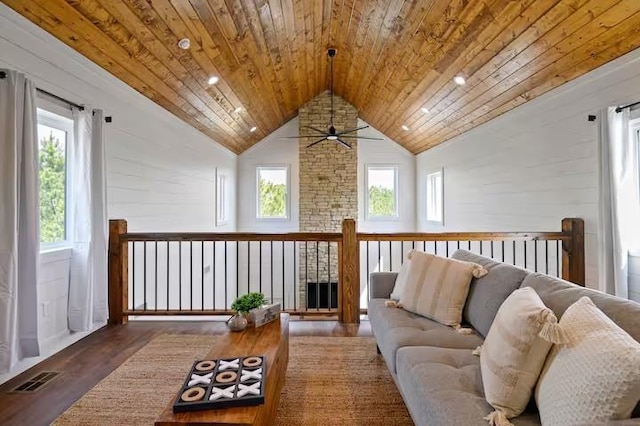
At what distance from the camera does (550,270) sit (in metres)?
4.02

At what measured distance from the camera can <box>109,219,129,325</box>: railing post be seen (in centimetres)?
370

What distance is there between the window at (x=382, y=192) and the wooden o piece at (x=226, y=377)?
720 cm

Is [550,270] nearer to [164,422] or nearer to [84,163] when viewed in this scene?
[164,422]

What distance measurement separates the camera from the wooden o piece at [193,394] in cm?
151

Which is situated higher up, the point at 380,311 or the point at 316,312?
the point at 380,311

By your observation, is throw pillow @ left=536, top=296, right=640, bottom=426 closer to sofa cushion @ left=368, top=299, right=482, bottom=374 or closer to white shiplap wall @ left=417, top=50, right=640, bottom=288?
sofa cushion @ left=368, top=299, right=482, bottom=374

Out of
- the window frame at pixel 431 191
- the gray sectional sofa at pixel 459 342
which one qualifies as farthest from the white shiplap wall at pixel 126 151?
the window frame at pixel 431 191

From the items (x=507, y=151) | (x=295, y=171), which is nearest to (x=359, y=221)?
(x=295, y=171)

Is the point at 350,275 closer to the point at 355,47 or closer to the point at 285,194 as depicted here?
the point at 355,47

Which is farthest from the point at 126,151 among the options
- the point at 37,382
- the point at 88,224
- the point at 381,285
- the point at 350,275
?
the point at 381,285

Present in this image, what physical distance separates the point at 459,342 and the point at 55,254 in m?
3.08

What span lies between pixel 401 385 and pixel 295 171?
7.13m

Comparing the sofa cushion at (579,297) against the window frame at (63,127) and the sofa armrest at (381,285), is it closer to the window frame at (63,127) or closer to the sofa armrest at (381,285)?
the sofa armrest at (381,285)

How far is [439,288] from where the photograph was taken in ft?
8.36
